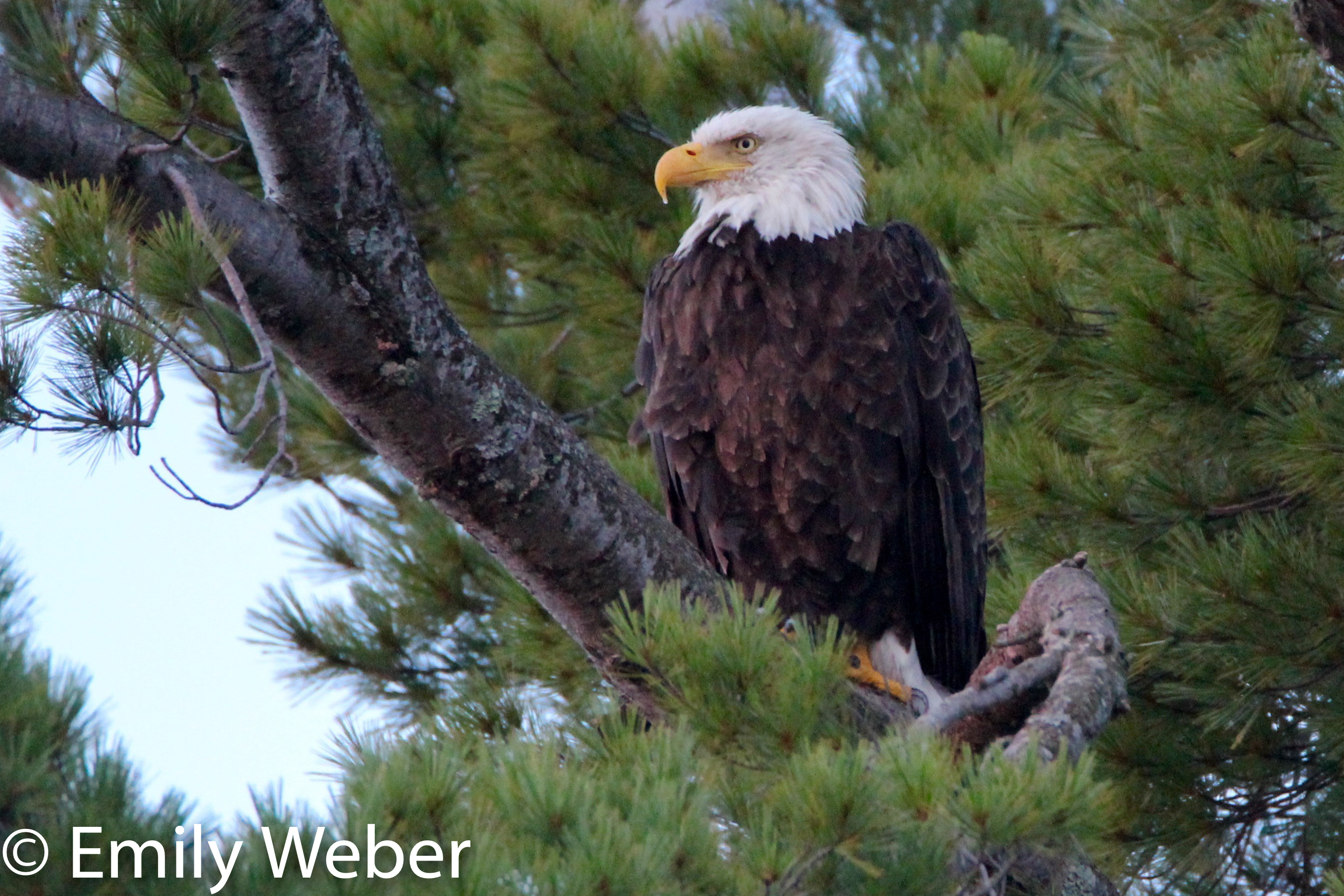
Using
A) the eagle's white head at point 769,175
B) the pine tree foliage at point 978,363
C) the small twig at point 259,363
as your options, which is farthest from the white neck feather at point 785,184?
the small twig at point 259,363

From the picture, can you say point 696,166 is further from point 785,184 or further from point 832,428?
point 832,428

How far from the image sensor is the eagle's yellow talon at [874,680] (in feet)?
9.90

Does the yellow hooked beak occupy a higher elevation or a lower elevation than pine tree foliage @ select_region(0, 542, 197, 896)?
higher

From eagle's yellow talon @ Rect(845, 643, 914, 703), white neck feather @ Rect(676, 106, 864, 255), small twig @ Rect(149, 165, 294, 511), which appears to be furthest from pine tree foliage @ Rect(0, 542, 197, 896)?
white neck feather @ Rect(676, 106, 864, 255)

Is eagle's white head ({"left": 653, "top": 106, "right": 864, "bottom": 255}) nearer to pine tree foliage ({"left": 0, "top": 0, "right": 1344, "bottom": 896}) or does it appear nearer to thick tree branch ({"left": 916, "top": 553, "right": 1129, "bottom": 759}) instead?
pine tree foliage ({"left": 0, "top": 0, "right": 1344, "bottom": 896})

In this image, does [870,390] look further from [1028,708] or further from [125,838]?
[125,838]

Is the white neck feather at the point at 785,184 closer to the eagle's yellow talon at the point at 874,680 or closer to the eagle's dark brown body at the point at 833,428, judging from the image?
the eagle's dark brown body at the point at 833,428

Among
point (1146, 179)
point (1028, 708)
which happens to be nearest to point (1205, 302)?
point (1146, 179)

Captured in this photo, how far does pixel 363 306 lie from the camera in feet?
7.29

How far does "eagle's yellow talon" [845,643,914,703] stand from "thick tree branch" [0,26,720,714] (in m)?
0.70

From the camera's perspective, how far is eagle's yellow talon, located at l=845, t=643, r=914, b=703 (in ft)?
9.90

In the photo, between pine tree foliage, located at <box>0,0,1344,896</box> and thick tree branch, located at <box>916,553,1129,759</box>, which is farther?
thick tree branch, located at <box>916,553,1129,759</box>
